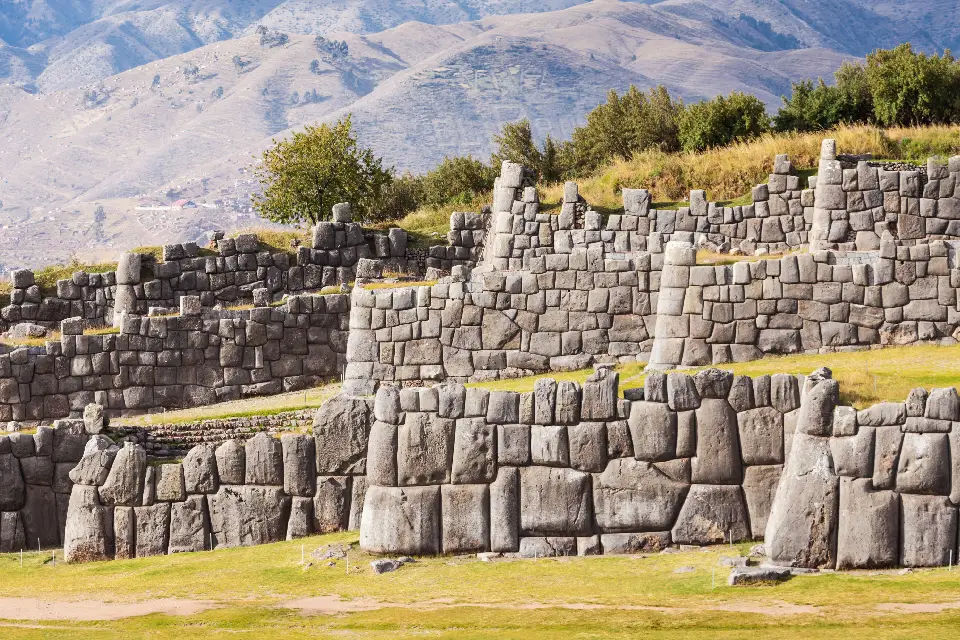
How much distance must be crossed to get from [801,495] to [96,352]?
19.6 meters

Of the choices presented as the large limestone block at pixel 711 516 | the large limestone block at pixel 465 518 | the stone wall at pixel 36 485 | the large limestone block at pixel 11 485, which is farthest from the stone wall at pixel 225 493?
the large limestone block at pixel 711 516

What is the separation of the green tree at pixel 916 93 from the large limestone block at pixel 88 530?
27.8 meters

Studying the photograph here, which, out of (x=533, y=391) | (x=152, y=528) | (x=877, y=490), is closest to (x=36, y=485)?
(x=152, y=528)

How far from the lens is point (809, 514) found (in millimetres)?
21234

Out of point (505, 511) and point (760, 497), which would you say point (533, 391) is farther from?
point (760, 497)

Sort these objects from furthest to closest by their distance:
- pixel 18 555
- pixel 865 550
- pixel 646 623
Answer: pixel 18 555 < pixel 865 550 < pixel 646 623

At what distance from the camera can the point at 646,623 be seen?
18781 mm

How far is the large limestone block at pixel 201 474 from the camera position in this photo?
2469 centimetres

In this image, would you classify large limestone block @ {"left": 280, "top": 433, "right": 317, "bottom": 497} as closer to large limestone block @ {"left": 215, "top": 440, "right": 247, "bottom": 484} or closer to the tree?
large limestone block @ {"left": 215, "top": 440, "right": 247, "bottom": 484}

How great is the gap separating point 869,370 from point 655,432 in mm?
4726

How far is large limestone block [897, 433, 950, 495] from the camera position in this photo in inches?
826

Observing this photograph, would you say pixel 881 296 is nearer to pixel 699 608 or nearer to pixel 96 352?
pixel 699 608

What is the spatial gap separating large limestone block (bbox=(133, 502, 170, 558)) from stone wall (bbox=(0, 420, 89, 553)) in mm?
1999

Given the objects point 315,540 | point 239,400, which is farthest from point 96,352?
point 315,540
